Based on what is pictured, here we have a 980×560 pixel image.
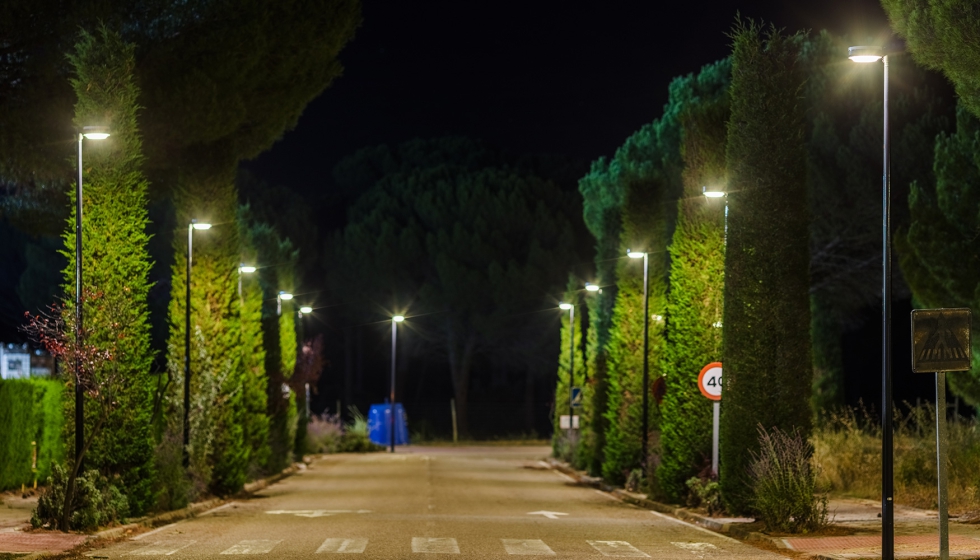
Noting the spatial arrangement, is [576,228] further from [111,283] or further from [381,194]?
[111,283]

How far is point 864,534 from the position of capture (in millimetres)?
18562

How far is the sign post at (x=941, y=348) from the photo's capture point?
527 inches

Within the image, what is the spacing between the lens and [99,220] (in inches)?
850

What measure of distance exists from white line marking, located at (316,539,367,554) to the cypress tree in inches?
213

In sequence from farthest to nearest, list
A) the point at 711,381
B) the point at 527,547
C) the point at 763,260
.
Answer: the point at 711,381 < the point at 763,260 < the point at 527,547

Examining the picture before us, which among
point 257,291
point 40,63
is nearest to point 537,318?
point 257,291

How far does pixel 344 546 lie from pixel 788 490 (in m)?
6.68

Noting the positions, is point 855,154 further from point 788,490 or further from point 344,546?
point 344,546

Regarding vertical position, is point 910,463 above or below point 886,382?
below

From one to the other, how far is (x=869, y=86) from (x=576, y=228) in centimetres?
2770

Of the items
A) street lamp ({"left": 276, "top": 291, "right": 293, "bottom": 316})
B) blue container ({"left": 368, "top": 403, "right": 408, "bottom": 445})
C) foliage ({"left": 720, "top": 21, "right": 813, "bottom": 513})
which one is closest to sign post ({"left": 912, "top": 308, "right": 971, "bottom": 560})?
foliage ({"left": 720, "top": 21, "right": 813, "bottom": 513})

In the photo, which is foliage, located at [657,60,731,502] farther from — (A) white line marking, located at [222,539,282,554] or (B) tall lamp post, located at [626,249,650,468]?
(A) white line marking, located at [222,539,282,554]

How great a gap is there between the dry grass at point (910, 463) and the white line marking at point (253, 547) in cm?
914

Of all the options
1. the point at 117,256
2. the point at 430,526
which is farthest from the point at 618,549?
the point at 117,256
